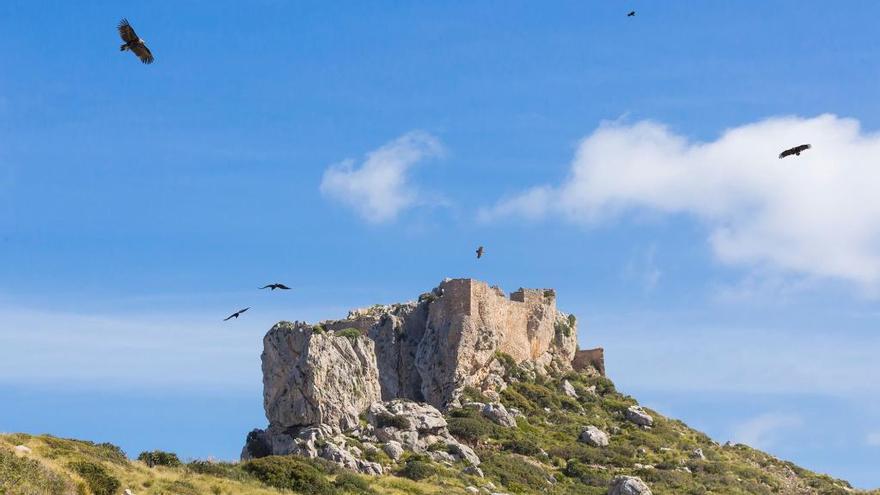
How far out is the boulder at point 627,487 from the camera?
234ft

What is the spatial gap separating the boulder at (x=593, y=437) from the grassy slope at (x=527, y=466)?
596 mm

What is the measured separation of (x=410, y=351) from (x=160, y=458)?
36748mm

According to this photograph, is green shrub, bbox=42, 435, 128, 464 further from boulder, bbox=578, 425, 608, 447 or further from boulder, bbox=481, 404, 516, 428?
boulder, bbox=578, 425, 608, 447

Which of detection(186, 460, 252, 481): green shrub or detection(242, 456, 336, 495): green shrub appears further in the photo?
detection(242, 456, 336, 495): green shrub

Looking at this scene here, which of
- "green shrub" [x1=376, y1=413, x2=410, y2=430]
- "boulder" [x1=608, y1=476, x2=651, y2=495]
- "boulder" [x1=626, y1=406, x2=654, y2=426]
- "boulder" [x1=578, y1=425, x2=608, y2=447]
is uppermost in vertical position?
"boulder" [x1=626, y1=406, x2=654, y2=426]

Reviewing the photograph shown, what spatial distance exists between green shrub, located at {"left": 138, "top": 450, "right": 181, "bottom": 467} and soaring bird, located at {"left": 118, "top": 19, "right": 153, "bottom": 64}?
25.2m

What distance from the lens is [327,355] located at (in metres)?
78.4

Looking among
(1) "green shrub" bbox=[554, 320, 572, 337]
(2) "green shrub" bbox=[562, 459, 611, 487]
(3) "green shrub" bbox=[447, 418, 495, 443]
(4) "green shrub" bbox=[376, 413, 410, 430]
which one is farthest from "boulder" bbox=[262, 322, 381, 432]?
(1) "green shrub" bbox=[554, 320, 572, 337]

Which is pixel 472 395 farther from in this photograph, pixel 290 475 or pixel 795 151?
pixel 795 151

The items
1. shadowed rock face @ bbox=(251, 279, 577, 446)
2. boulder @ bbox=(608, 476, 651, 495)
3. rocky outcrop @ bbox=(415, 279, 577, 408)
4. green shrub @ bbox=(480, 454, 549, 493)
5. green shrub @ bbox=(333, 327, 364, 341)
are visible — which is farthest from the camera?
rocky outcrop @ bbox=(415, 279, 577, 408)

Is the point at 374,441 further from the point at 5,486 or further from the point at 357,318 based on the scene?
the point at 5,486

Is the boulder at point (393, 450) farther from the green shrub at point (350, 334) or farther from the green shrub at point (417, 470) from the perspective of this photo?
the green shrub at point (350, 334)

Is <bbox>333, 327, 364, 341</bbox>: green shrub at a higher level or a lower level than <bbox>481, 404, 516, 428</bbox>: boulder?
higher

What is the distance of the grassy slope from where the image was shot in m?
45.6
